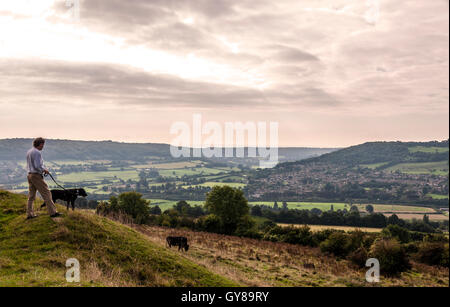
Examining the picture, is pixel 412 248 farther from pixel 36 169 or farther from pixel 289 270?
pixel 36 169

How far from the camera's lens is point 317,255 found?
29375mm

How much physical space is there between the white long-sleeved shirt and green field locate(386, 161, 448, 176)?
138m

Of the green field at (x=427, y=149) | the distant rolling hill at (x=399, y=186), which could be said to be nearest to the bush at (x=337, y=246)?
the distant rolling hill at (x=399, y=186)

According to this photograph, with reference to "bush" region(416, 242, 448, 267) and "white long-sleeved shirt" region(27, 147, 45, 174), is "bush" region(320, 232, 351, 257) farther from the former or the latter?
"white long-sleeved shirt" region(27, 147, 45, 174)

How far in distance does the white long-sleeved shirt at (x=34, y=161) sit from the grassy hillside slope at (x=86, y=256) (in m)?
2.73

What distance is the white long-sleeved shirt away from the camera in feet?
40.5

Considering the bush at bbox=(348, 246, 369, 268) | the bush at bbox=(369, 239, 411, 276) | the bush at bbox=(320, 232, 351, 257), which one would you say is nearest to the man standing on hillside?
the bush at bbox=(348, 246, 369, 268)

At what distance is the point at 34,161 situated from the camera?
12.4 meters

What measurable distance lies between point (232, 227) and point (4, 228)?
136 ft

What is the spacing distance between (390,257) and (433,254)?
529 inches

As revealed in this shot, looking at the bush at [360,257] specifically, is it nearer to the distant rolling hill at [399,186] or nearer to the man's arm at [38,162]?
the man's arm at [38,162]
